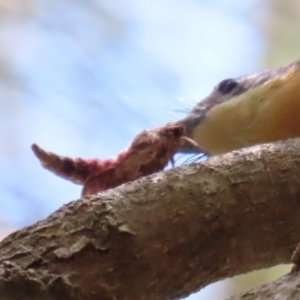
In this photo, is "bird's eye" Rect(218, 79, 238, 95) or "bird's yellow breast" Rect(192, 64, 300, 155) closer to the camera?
"bird's yellow breast" Rect(192, 64, 300, 155)

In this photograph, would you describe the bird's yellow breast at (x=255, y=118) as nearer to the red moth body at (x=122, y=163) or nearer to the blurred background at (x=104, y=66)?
the red moth body at (x=122, y=163)

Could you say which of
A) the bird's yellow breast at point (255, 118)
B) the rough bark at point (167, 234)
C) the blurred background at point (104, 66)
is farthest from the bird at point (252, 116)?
the blurred background at point (104, 66)

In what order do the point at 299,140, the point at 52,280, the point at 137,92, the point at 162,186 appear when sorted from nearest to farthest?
1. the point at 52,280
2. the point at 162,186
3. the point at 299,140
4. the point at 137,92

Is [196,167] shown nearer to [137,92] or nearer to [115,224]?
[115,224]

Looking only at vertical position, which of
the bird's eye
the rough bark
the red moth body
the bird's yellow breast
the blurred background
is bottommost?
the rough bark

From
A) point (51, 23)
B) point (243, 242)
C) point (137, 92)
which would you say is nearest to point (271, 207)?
point (243, 242)

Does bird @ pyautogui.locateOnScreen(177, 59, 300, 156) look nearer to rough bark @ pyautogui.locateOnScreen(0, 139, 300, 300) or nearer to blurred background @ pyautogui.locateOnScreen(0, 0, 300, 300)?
rough bark @ pyautogui.locateOnScreen(0, 139, 300, 300)

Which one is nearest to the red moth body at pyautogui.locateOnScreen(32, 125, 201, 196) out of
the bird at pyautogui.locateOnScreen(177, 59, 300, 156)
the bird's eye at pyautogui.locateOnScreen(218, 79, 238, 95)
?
the bird at pyautogui.locateOnScreen(177, 59, 300, 156)

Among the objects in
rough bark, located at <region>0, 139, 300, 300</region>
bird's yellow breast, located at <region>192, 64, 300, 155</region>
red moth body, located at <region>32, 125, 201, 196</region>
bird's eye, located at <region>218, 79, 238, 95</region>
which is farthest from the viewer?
bird's eye, located at <region>218, 79, 238, 95</region>
